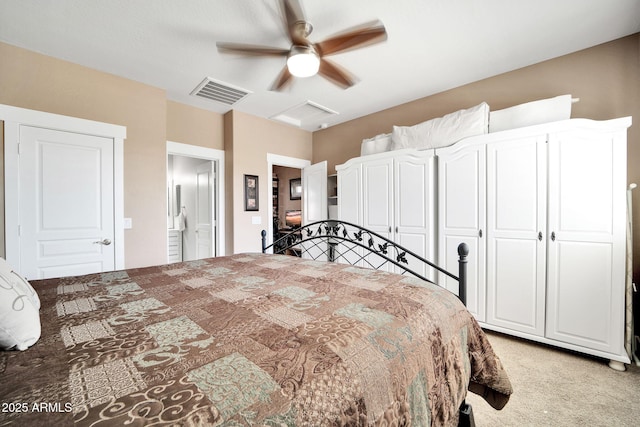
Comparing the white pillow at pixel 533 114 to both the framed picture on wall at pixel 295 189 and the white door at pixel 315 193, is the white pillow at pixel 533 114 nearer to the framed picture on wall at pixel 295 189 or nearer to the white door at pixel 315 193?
the white door at pixel 315 193

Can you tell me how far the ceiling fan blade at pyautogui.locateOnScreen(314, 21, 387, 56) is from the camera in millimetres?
1706

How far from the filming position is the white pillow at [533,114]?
7.54 feet

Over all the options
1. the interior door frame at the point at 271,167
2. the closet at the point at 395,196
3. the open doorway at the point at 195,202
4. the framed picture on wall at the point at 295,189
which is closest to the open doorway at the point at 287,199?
the framed picture on wall at the point at 295,189

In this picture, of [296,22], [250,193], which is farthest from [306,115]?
[296,22]

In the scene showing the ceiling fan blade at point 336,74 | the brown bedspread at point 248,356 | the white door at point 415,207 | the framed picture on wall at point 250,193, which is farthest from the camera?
the framed picture on wall at point 250,193

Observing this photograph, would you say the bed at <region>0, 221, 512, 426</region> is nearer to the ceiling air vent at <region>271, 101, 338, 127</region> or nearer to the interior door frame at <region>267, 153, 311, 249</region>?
the interior door frame at <region>267, 153, 311, 249</region>

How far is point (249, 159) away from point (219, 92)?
103 centimetres

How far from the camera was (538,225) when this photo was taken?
2.30m

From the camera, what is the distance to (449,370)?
3.45 feet

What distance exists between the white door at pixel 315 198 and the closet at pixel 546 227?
1.88 meters

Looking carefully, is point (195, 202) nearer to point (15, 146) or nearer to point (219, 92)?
point (219, 92)

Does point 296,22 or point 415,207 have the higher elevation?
point 296,22

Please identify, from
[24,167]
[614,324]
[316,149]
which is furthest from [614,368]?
[24,167]

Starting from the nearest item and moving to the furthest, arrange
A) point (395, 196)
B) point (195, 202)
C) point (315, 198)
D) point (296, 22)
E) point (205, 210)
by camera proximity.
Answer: point (296, 22) → point (395, 196) → point (205, 210) → point (315, 198) → point (195, 202)
